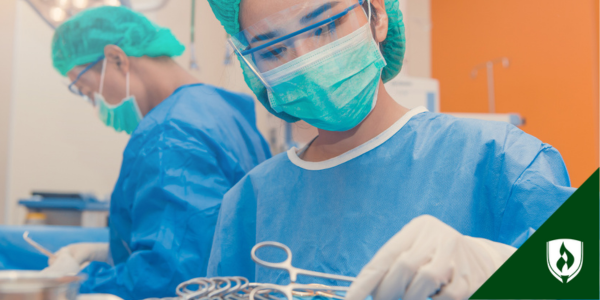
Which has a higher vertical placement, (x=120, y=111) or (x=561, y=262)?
(x=120, y=111)

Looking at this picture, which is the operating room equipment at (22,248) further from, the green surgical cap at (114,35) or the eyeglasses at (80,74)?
the green surgical cap at (114,35)

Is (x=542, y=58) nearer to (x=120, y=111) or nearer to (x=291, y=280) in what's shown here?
(x=291, y=280)

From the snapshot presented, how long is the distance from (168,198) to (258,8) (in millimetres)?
560

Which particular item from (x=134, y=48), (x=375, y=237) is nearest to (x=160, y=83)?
(x=134, y=48)

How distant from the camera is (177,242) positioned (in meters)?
1.21

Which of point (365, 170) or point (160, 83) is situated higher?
point (160, 83)

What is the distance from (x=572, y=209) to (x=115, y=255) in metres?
1.31

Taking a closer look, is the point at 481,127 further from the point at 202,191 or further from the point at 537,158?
the point at 202,191

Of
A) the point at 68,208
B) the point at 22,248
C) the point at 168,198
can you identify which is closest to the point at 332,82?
the point at 168,198

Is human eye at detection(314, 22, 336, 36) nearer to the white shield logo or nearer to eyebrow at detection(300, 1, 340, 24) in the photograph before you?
eyebrow at detection(300, 1, 340, 24)

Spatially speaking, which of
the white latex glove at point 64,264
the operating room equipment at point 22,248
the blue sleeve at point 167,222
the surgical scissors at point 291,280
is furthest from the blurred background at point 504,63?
the white latex glove at point 64,264

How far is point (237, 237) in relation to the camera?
104 cm

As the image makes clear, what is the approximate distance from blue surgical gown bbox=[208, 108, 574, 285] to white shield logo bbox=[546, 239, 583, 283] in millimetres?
156

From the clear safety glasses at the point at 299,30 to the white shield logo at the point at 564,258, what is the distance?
1.72 ft
